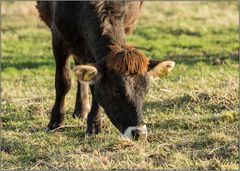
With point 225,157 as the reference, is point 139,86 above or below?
above

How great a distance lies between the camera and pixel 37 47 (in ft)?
48.1

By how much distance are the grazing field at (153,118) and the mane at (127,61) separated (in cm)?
75

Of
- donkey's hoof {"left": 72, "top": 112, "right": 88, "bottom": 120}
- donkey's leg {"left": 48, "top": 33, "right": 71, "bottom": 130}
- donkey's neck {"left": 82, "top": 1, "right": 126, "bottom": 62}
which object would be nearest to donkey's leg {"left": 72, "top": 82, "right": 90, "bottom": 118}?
donkey's hoof {"left": 72, "top": 112, "right": 88, "bottom": 120}

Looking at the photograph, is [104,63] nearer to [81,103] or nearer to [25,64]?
[81,103]

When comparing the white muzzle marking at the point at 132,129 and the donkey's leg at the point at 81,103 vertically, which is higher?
the white muzzle marking at the point at 132,129

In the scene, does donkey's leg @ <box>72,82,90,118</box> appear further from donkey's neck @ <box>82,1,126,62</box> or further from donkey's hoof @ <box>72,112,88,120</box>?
donkey's neck @ <box>82,1,126,62</box>

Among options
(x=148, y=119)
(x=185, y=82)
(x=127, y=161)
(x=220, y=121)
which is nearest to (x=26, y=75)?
(x=185, y=82)

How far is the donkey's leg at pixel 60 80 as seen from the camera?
761 cm

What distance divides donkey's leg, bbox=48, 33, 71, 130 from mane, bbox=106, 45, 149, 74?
1.48 metres

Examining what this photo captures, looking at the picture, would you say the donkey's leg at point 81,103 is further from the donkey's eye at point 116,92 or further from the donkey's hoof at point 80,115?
the donkey's eye at point 116,92

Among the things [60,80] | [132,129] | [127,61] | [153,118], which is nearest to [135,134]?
[132,129]

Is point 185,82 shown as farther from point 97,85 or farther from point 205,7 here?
point 205,7

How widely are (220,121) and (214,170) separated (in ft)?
5.80

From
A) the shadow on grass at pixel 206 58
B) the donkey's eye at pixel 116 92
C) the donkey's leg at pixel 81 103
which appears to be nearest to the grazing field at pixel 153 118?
the shadow on grass at pixel 206 58
